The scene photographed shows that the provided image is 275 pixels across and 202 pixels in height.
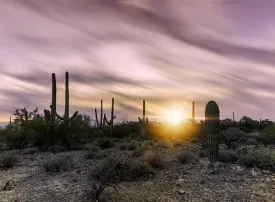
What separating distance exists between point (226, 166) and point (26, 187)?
5860mm

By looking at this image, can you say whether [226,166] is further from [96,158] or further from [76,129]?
[76,129]

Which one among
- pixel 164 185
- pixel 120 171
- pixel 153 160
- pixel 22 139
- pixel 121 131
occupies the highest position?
pixel 121 131

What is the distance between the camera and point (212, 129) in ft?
42.7

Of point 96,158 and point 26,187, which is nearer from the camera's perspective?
point 26,187

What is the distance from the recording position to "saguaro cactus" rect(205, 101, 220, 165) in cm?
1266

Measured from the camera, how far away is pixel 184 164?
11969 millimetres

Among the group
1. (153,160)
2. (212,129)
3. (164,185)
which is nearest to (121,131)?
(212,129)

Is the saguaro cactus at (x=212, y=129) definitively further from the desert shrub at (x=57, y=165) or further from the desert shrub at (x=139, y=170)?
the desert shrub at (x=57, y=165)

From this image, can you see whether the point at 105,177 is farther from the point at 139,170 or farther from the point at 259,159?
the point at 259,159

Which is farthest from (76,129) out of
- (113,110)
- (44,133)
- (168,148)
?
(113,110)

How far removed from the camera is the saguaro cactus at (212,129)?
41.5 feet

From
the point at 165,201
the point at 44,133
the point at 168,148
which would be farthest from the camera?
the point at 44,133

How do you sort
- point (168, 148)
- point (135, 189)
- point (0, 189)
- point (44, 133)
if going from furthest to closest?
point (44, 133) → point (168, 148) → point (0, 189) → point (135, 189)

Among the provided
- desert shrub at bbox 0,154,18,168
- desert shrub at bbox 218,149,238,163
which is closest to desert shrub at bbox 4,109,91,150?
desert shrub at bbox 0,154,18,168
